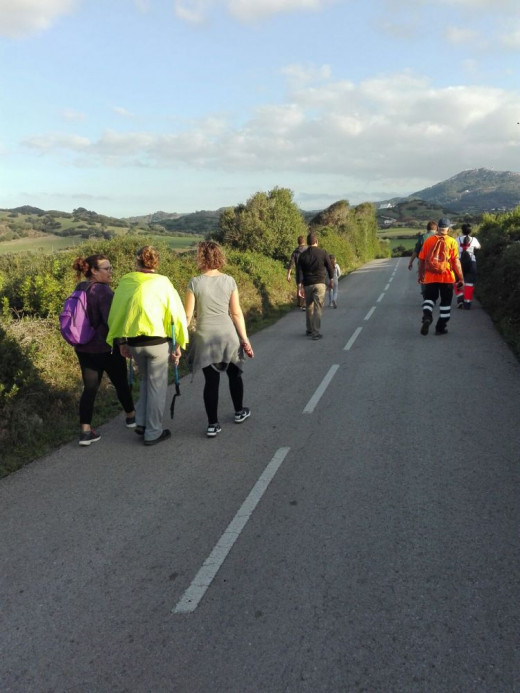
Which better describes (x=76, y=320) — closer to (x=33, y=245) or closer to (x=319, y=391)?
(x=319, y=391)

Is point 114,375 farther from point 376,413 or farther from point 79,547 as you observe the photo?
point 376,413

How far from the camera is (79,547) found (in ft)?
11.9

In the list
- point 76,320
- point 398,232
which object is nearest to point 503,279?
point 76,320

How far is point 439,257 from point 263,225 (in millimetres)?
12027

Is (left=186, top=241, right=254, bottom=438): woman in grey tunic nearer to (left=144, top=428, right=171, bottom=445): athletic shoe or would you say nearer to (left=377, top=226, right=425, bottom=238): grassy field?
(left=144, top=428, right=171, bottom=445): athletic shoe

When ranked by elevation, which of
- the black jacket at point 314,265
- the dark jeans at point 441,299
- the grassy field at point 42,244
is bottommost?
the dark jeans at point 441,299

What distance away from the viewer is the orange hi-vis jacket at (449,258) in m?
10.0

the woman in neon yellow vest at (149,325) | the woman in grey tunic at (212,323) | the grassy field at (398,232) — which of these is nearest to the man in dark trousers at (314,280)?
the woman in grey tunic at (212,323)

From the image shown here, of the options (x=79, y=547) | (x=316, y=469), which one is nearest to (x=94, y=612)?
(x=79, y=547)

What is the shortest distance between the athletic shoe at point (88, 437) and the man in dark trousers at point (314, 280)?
629cm

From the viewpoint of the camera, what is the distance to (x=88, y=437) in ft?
18.5

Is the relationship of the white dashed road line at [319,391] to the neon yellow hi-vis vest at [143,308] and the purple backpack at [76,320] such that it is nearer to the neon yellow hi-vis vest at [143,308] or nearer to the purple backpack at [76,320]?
the neon yellow hi-vis vest at [143,308]

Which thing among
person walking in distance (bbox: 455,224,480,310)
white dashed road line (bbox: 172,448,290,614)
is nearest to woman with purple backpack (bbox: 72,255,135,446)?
white dashed road line (bbox: 172,448,290,614)

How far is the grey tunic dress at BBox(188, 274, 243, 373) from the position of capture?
5578 mm
